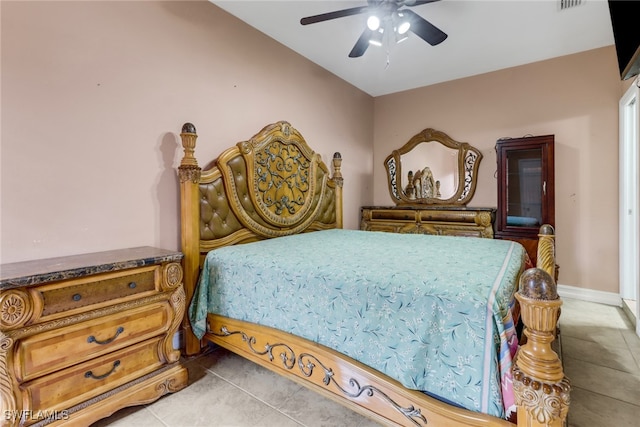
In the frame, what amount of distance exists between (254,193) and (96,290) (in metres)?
1.39

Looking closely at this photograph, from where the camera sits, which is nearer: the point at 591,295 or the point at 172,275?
the point at 172,275

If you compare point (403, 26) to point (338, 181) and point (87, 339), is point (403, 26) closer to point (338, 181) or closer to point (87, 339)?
point (338, 181)

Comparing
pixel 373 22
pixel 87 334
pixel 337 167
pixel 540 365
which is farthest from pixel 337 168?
pixel 540 365

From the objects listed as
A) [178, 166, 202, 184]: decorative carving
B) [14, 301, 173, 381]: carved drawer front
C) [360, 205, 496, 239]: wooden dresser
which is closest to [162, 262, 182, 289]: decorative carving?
[14, 301, 173, 381]: carved drawer front

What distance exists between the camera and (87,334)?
143cm

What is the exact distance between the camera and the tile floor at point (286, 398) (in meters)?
1.51

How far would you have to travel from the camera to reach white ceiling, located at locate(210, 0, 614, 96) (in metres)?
2.55

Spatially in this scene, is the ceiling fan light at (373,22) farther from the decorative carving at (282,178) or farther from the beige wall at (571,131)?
the beige wall at (571,131)

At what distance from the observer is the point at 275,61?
3.09 m

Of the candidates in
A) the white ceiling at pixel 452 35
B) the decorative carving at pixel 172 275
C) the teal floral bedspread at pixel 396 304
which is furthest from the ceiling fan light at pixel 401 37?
the decorative carving at pixel 172 275

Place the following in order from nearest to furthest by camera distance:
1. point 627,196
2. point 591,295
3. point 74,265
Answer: point 74,265 → point 627,196 → point 591,295

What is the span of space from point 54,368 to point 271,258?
1.10 m

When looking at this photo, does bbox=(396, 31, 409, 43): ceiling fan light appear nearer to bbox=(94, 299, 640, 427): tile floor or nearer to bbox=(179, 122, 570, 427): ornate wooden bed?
bbox=(179, 122, 570, 427): ornate wooden bed

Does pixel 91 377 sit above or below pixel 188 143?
below
